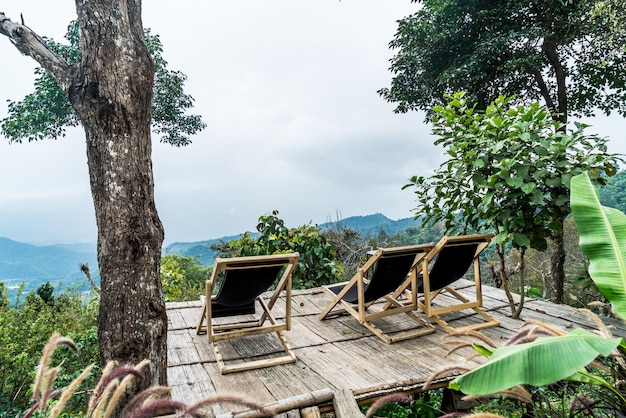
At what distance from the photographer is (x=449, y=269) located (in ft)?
14.2

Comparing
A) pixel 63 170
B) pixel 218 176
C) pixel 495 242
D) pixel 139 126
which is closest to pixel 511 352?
pixel 139 126

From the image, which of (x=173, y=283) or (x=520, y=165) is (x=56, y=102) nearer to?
(x=173, y=283)

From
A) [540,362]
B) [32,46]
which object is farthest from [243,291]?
[540,362]

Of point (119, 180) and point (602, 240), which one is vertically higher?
point (119, 180)

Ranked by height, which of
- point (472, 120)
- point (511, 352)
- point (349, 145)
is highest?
point (349, 145)

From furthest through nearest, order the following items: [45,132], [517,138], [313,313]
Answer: [45,132]
[313,313]
[517,138]

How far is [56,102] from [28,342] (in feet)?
23.6

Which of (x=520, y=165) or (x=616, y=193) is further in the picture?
(x=616, y=193)

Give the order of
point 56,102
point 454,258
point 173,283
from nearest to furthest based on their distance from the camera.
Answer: point 454,258
point 173,283
point 56,102

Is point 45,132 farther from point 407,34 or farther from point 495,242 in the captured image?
point 495,242

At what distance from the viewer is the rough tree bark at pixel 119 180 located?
94.9 inches

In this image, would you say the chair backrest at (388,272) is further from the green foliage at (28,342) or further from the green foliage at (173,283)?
the green foliage at (173,283)

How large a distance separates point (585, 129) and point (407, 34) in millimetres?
7645

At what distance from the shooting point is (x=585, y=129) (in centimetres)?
387
